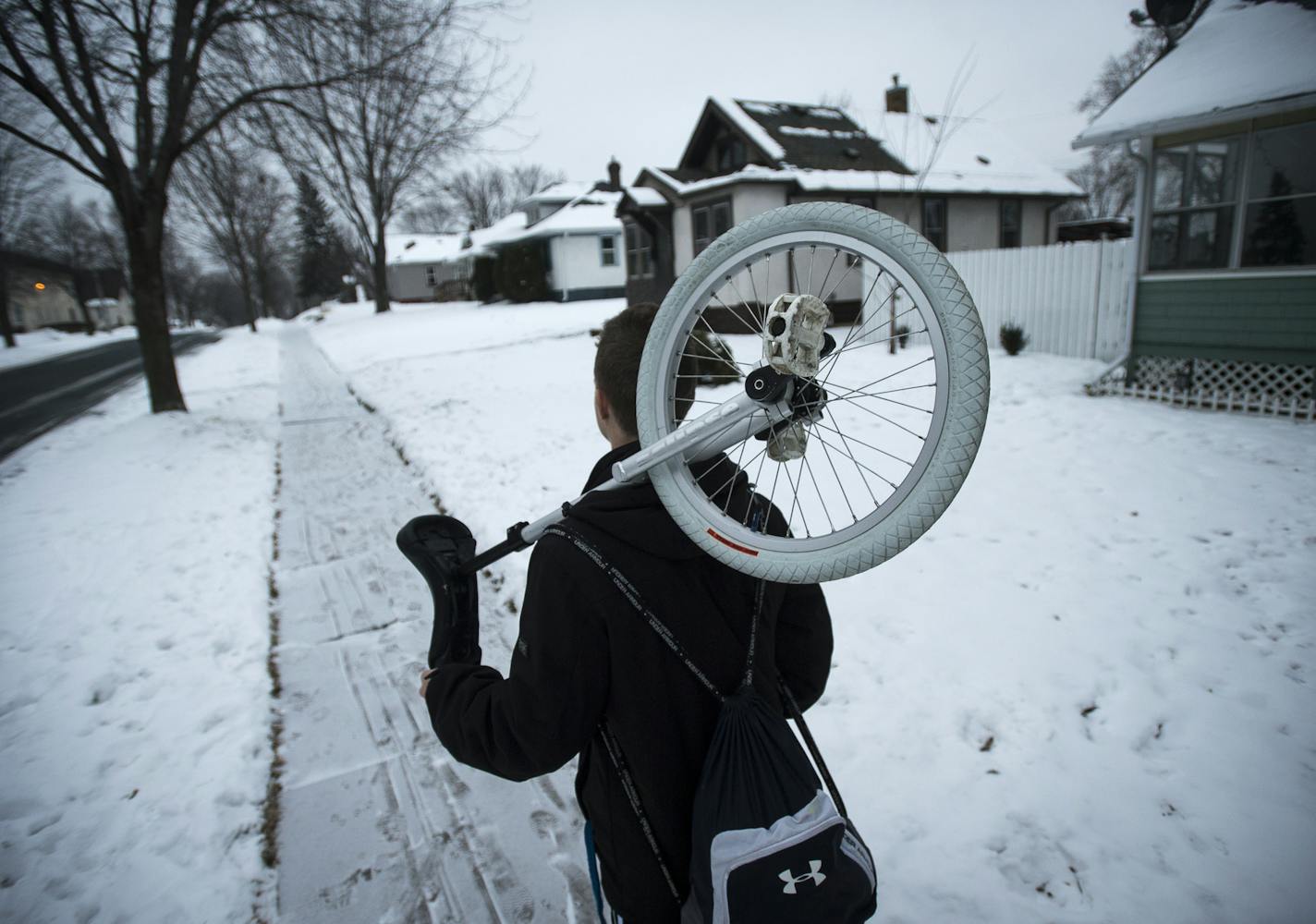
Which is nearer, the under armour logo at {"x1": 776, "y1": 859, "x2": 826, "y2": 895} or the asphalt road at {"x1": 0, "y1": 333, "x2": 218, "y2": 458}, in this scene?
the under armour logo at {"x1": 776, "y1": 859, "x2": 826, "y2": 895}

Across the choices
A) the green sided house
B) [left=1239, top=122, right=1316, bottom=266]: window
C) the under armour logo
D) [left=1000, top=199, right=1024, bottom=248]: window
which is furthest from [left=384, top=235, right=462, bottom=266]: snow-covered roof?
the under armour logo

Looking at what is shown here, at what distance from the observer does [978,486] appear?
5.53 meters

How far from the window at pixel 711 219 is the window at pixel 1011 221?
8.55 metres

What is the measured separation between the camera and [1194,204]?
8516 mm

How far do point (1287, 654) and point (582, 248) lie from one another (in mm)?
32237

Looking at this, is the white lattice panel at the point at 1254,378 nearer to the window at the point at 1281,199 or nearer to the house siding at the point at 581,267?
the window at the point at 1281,199

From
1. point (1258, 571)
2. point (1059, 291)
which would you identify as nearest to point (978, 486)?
point (1258, 571)

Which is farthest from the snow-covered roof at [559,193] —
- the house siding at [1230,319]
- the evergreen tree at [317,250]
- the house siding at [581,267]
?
the house siding at [1230,319]

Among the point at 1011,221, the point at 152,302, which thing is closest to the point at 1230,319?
the point at 1011,221

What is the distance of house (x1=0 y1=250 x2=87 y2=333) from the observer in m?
43.2

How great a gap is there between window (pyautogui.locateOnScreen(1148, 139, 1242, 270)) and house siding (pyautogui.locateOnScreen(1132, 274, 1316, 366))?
375mm

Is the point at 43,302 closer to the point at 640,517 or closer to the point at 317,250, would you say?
the point at 317,250

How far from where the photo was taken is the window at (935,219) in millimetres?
17969

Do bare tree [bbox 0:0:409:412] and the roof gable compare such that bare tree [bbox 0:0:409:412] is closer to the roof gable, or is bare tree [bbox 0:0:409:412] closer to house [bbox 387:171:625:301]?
the roof gable
